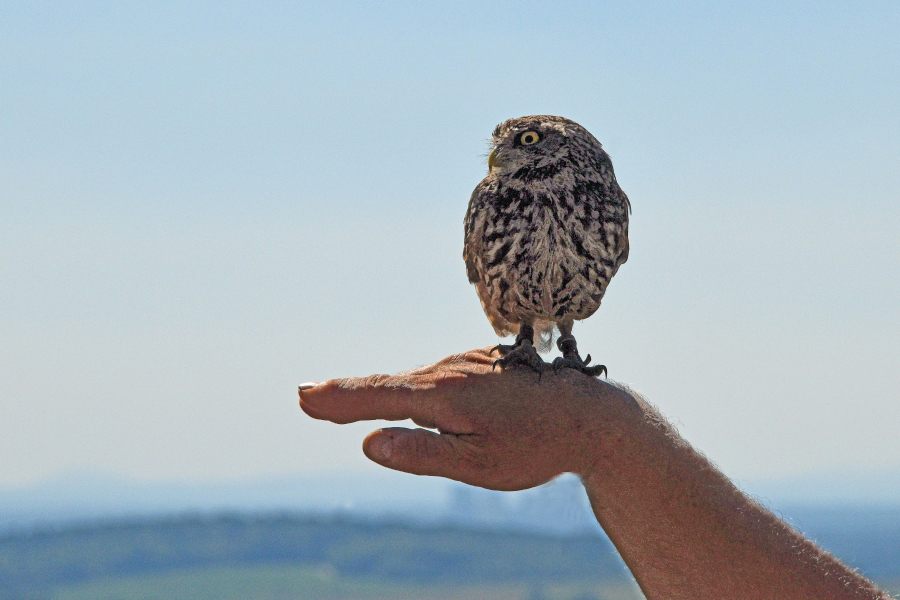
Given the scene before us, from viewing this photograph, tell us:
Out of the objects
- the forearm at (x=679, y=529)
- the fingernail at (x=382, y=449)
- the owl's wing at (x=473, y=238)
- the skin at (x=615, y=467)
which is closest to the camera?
the fingernail at (x=382, y=449)

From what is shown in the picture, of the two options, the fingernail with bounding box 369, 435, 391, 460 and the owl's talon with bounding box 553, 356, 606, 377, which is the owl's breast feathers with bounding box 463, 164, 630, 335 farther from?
the fingernail with bounding box 369, 435, 391, 460

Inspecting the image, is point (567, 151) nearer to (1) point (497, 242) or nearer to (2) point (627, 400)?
(1) point (497, 242)

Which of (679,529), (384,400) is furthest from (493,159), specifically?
(679,529)

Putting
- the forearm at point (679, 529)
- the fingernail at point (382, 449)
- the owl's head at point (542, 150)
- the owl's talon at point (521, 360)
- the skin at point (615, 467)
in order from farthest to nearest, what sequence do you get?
the owl's head at point (542, 150) < the owl's talon at point (521, 360) < the forearm at point (679, 529) < the skin at point (615, 467) < the fingernail at point (382, 449)

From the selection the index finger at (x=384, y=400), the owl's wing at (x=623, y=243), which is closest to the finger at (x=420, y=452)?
the index finger at (x=384, y=400)

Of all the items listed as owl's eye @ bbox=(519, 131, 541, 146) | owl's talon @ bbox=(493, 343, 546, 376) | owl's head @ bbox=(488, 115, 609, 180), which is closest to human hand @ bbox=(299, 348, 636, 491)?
owl's talon @ bbox=(493, 343, 546, 376)

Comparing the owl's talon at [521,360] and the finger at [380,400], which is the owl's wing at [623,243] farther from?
the finger at [380,400]
